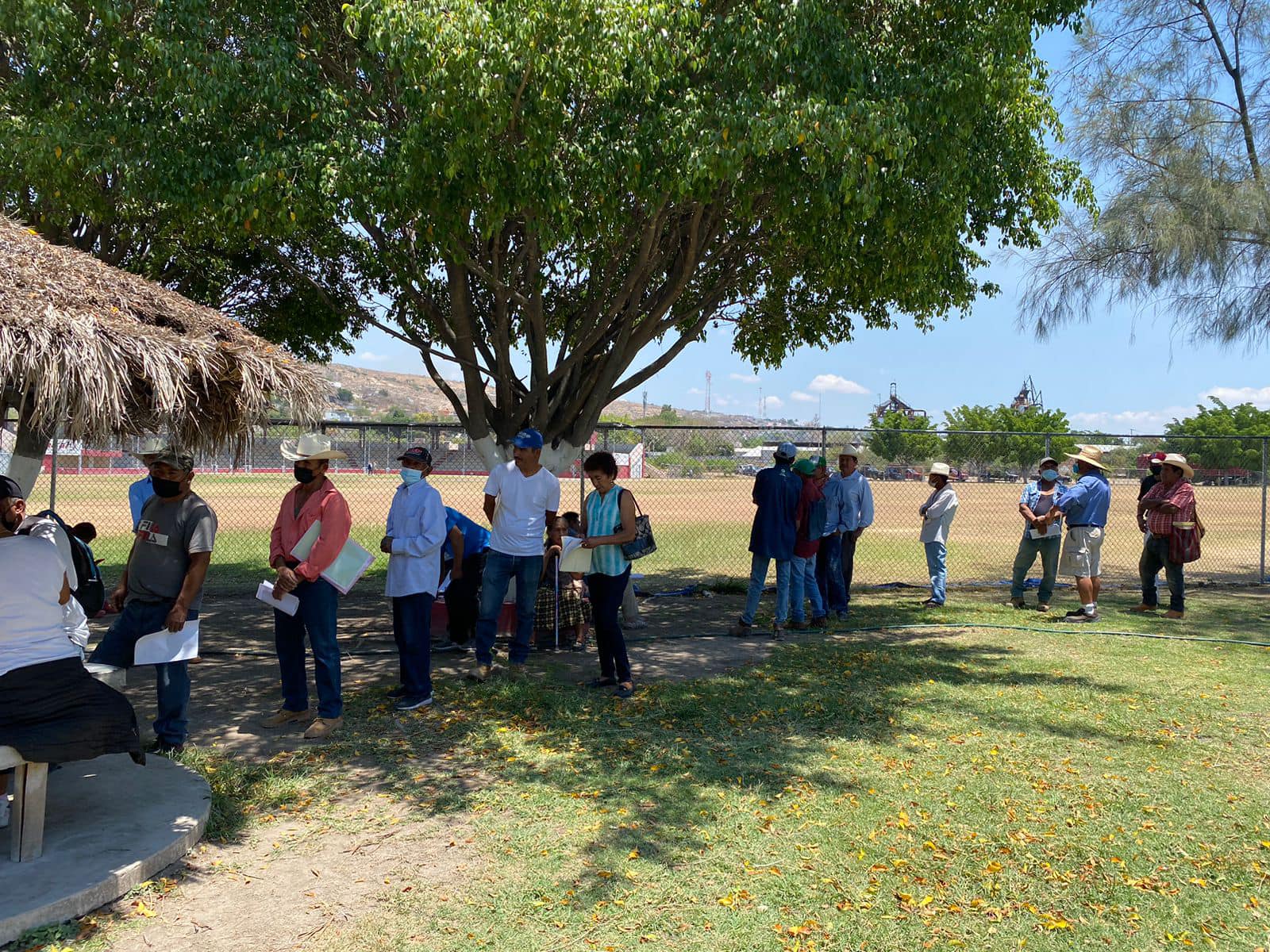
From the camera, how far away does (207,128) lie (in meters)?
7.90

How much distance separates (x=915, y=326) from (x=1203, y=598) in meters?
4.96

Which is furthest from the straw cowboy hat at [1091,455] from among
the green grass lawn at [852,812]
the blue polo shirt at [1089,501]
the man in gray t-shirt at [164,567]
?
the man in gray t-shirt at [164,567]

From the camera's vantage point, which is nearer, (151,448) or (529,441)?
(151,448)

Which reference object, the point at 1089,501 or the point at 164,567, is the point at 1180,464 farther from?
the point at 164,567

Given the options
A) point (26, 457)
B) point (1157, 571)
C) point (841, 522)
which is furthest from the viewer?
point (1157, 571)

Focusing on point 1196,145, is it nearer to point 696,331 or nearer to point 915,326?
point 915,326

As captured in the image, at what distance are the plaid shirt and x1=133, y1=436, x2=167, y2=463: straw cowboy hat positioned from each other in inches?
363

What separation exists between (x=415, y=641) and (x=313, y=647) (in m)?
0.85

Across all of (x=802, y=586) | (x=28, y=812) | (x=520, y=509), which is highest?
(x=520, y=509)

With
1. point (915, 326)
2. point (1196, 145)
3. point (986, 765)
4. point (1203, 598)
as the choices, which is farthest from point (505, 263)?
point (1203, 598)

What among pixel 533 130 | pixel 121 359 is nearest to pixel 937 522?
pixel 533 130

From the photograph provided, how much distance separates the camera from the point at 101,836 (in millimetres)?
4129

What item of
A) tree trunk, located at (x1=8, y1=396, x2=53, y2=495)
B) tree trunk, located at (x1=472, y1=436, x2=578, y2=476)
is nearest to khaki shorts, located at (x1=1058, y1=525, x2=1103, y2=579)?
tree trunk, located at (x1=472, y1=436, x2=578, y2=476)

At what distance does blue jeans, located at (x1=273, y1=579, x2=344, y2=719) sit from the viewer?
571cm
